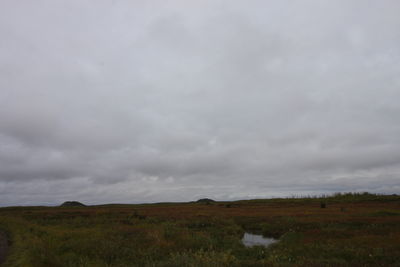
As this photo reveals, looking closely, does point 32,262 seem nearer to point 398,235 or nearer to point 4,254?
point 4,254

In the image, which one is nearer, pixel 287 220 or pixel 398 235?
pixel 398 235

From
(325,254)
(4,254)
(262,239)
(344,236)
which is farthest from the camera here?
(262,239)

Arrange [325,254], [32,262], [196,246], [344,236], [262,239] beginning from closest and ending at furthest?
1. [32,262]
2. [325,254]
3. [196,246]
4. [344,236]
5. [262,239]

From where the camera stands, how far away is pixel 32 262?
46.3 ft

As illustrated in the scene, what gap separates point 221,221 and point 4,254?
70.5 feet

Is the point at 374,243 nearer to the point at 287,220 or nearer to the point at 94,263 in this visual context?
the point at 287,220

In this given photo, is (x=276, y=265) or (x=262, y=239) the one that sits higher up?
(x=276, y=265)

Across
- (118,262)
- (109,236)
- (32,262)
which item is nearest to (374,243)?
(118,262)

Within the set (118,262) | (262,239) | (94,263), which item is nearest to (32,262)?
(94,263)

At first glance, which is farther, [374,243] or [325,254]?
[374,243]

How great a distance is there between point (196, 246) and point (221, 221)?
45.6 feet

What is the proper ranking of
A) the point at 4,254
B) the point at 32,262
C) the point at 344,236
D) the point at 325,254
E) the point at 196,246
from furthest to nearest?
the point at 344,236 < the point at 196,246 < the point at 4,254 < the point at 325,254 < the point at 32,262

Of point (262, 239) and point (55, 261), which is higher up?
point (55, 261)

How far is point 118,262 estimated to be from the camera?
48.9ft
